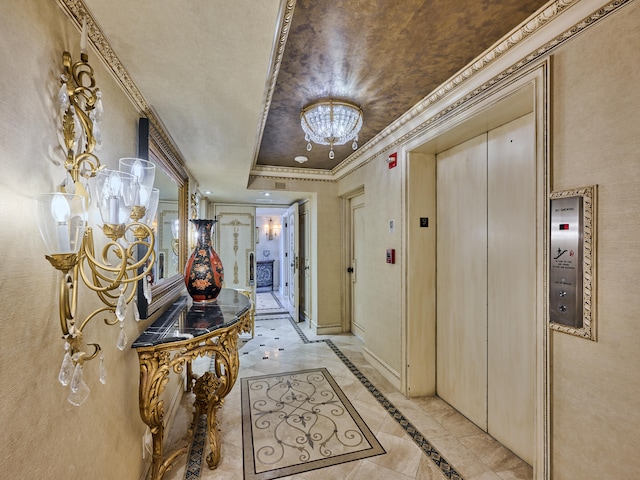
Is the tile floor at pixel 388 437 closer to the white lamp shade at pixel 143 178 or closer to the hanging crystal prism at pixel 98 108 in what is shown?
the white lamp shade at pixel 143 178

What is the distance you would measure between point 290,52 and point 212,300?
1799 mm

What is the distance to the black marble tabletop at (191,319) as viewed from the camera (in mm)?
1507

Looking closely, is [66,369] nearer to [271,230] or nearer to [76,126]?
[76,126]

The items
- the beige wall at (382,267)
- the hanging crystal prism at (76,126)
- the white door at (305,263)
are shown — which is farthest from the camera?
the white door at (305,263)

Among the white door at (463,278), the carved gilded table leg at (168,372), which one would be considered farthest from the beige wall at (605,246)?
the carved gilded table leg at (168,372)

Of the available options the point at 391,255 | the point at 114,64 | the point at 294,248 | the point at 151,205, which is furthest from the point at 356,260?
the point at 114,64

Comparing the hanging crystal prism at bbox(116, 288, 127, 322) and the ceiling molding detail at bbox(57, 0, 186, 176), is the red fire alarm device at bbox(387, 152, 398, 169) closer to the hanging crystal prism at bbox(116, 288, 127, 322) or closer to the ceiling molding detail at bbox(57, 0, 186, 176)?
the ceiling molding detail at bbox(57, 0, 186, 176)

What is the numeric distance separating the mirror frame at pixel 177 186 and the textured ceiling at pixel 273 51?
0.42ft

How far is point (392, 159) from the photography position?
9.26ft

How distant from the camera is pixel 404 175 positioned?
2.65 metres

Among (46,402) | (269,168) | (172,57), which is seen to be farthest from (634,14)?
(269,168)

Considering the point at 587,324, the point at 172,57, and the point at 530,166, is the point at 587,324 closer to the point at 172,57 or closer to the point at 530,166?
the point at 530,166

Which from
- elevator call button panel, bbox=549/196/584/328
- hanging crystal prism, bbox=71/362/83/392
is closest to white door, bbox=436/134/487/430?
elevator call button panel, bbox=549/196/584/328

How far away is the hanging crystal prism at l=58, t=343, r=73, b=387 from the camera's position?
0.78 meters
